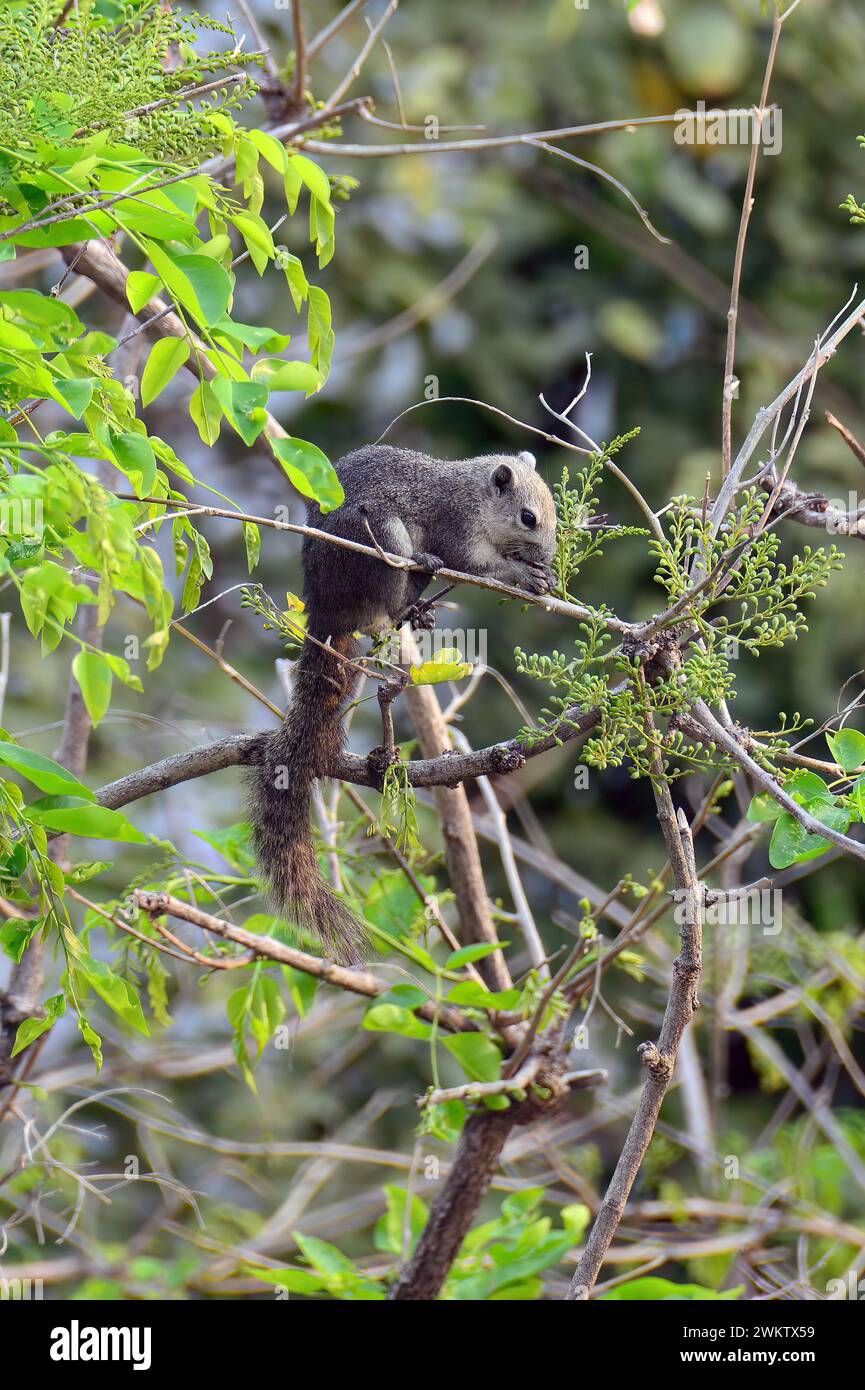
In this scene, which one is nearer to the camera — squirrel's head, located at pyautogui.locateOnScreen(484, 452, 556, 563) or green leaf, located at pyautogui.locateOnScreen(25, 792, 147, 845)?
green leaf, located at pyautogui.locateOnScreen(25, 792, 147, 845)

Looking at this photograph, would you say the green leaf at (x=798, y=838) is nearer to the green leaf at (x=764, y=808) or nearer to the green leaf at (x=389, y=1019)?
the green leaf at (x=764, y=808)

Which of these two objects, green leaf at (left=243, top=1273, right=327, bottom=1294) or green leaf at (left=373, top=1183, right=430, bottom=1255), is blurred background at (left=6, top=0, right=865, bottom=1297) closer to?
green leaf at (left=373, top=1183, right=430, bottom=1255)

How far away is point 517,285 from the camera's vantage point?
6738 millimetres

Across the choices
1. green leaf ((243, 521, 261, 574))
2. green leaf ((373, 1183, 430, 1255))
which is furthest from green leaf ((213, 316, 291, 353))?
green leaf ((373, 1183, 430, 1255))

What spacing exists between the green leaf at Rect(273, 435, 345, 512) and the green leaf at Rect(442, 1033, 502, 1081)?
1312 millimetres

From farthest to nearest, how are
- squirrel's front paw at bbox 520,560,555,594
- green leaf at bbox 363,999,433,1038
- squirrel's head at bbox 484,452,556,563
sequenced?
squirrel's head at bbox 484,452,556,563
squirrel's front paw at bbox 520,560,555,594
green leaf at bbox 363,999,433,1038

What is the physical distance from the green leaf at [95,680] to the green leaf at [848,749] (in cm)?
105

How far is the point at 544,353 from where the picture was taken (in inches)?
250

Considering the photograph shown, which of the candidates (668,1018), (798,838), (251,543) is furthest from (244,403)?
(668,1018)

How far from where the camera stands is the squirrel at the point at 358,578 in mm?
2695

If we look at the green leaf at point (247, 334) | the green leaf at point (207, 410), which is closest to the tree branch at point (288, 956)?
the green leaf at point (207, 410)

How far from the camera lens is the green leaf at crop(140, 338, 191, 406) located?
1827 millimetres

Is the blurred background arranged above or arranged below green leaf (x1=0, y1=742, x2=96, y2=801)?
above
